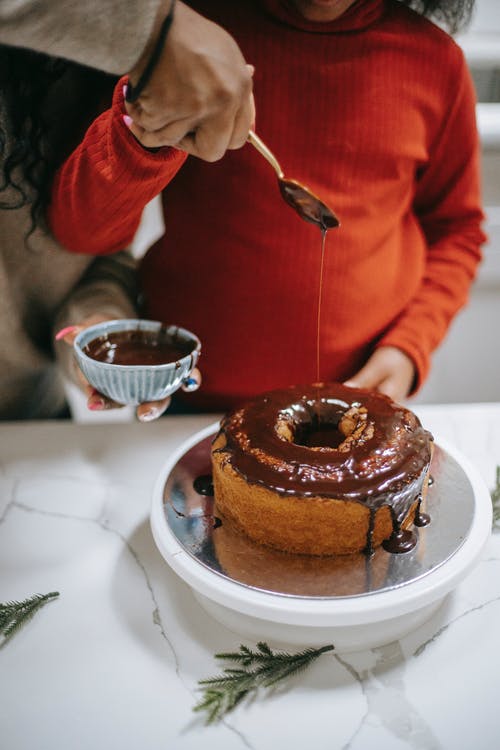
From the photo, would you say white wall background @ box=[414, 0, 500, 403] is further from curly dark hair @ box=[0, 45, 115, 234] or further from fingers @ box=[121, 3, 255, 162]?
fingers @ box=[121, 3, 255, 162]

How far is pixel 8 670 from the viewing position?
2.31ft

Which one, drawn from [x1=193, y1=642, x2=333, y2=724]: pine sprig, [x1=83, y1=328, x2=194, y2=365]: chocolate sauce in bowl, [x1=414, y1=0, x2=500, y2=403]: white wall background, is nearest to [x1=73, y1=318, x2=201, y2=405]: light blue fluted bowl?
[x1=83, y1=328, x2=194, y2=365]: chocolate sauce in bowl

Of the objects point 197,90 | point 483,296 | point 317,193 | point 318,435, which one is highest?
point 197,90

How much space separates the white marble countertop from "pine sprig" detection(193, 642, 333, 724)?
0.01m

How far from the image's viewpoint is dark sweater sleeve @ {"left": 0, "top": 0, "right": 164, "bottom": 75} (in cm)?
60

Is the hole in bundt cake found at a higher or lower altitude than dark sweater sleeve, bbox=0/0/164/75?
lower

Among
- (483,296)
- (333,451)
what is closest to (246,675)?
(333,451)

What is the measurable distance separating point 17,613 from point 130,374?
343 mm

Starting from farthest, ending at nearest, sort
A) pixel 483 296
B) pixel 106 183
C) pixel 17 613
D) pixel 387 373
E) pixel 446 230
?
pixel 483 296 < pixel 446 230 < pixel 387 373 < pixel 106 183 < pixel 17 613

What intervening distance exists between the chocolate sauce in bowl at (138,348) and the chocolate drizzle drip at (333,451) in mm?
146

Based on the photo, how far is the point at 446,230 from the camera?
137 cm

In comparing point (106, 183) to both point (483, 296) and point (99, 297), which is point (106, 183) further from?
point (483, 296)

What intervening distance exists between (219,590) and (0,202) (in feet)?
2.38

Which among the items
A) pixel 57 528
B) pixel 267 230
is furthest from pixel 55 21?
pixel 57 528
